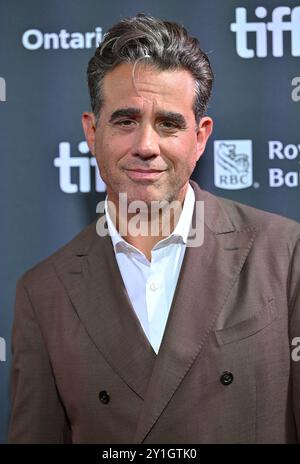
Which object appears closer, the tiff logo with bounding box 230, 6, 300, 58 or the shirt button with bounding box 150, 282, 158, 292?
the shirt button with bounding box 150, 282, 158, 292

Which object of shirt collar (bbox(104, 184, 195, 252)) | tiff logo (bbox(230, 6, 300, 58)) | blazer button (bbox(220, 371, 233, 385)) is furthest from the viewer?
tiff logo (bbox(230, 6, 300, 58))

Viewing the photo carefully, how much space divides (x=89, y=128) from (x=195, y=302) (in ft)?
1.61

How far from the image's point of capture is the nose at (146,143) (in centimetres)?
155

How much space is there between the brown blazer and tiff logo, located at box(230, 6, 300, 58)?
42 cm

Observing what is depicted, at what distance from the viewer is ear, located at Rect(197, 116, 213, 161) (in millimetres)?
→ 1672

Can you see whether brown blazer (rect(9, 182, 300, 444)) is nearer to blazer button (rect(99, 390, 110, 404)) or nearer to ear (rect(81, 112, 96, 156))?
blazer button (rect(99, 390, 110, 404))

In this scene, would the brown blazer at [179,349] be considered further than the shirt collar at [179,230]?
No

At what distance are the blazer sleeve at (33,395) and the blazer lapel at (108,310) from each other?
12 cm

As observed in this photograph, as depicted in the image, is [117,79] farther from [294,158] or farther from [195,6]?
[294,158]

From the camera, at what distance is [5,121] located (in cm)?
188

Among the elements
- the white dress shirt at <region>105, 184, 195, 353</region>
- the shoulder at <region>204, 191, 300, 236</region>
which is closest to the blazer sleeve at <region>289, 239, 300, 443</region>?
the shoulder at <region>204, 191, 300, 236</region>

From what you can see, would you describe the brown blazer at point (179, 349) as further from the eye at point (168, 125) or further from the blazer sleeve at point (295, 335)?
the eye at point (168, 125)

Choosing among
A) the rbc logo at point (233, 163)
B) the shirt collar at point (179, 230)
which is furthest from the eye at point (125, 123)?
the rbc logo at point (233, 163)
